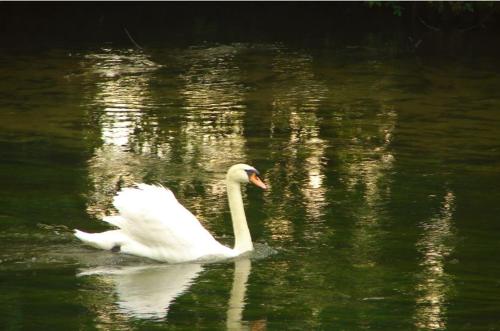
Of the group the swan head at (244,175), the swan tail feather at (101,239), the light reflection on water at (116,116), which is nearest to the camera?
the swan tail feather at (101,239)

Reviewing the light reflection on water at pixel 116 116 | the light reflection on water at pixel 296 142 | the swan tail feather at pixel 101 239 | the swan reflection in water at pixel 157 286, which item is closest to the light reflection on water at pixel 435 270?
the light reflection on water at pixel 296 142

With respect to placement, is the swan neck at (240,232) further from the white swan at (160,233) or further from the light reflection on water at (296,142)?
the light reflection on water at (296,142)

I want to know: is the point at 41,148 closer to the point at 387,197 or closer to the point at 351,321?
the point at 387,197

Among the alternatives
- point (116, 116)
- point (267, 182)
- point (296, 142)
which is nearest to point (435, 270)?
point (267, 182)

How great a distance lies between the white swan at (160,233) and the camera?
11102mm

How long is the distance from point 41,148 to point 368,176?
384 centimetres

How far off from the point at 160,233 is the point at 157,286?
0.79 m

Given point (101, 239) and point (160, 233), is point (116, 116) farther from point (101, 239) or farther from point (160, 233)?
point (160, 233)

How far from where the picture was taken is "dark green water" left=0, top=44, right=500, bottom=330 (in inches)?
391

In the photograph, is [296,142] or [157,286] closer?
[157,286]

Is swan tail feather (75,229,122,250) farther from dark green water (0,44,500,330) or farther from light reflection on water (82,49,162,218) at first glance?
light reflection on water (82,49,162,218)

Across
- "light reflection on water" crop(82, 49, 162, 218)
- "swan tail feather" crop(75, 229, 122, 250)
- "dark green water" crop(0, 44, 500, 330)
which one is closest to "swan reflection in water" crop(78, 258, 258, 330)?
"dark green water" crop(0, 44, 500, 330)

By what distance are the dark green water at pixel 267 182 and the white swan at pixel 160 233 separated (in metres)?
0.12

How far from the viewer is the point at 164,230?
11.1 meters
